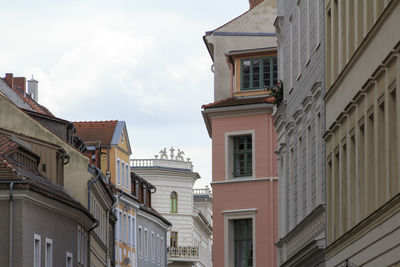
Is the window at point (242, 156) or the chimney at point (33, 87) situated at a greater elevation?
the chimney at point (33, 87)

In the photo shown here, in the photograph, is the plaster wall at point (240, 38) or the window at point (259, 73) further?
the plaster wall at point (240, 38)

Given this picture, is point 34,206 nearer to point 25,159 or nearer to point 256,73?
point 25,159

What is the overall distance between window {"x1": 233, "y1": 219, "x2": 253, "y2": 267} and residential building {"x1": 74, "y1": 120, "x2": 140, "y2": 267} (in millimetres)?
15612

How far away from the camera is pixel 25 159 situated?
1521 inches

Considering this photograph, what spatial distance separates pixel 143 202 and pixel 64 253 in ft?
106

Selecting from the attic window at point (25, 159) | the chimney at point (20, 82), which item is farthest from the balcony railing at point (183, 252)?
the attic window at point (25, 159)

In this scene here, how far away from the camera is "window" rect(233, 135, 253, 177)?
47.7m

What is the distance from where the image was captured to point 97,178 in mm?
48562

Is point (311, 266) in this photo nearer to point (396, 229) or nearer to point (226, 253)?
point (396, 229)

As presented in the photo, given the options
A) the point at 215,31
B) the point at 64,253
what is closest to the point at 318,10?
the point at 64,253

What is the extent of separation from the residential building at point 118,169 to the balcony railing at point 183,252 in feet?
93.6

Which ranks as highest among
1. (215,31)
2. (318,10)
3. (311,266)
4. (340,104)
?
(215,31)

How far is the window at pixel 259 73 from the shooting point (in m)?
48.3

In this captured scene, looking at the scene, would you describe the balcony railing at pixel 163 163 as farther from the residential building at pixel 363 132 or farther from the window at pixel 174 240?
the residential building at pixel 363 132
